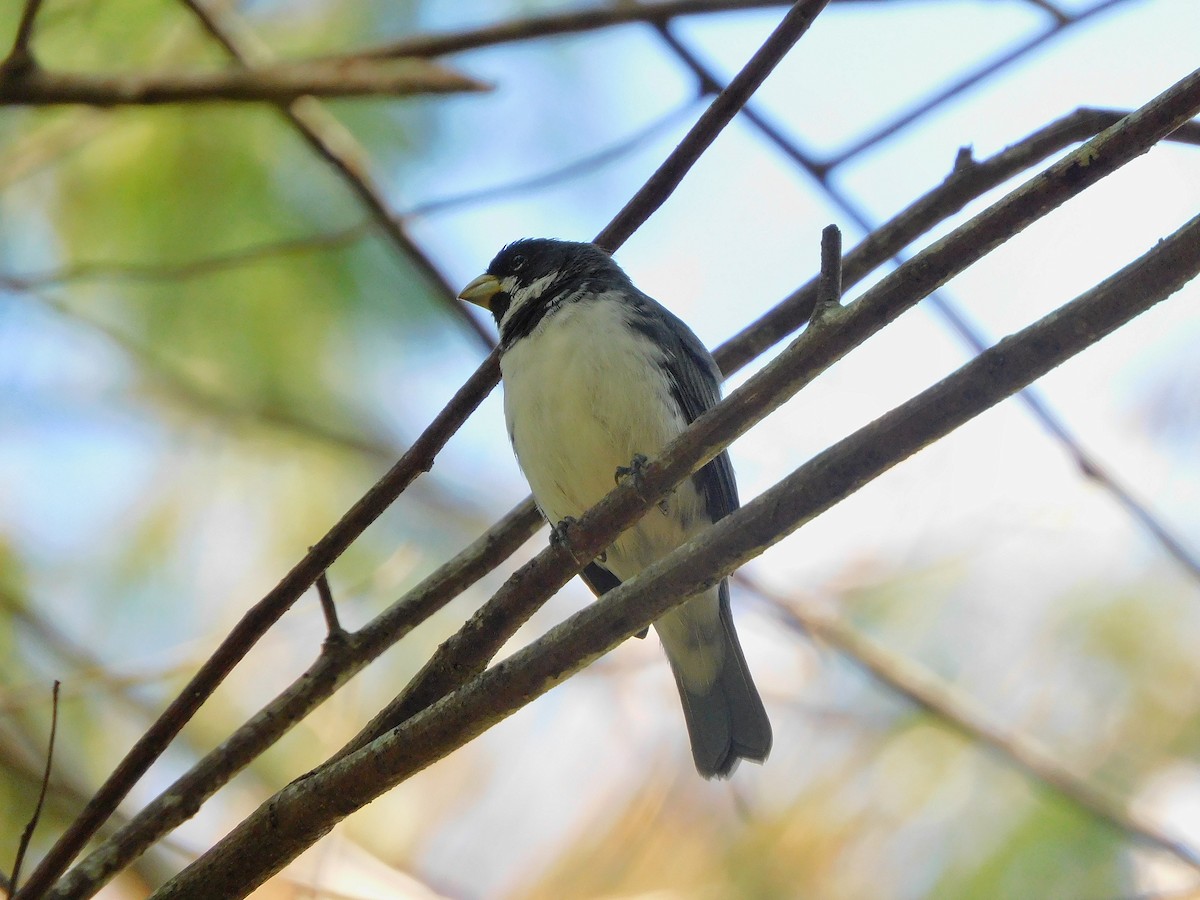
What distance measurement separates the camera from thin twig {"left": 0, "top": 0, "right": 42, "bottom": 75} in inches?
147

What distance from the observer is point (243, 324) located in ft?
21.0

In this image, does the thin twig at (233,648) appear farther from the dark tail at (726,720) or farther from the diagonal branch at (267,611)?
the dark tail at (726,720)

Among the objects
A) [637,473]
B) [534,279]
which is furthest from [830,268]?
[534,279]

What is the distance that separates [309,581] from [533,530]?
1006mm

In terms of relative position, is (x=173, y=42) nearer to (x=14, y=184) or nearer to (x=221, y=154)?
(x=221, y=154)

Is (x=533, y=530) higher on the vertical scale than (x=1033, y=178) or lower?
higher

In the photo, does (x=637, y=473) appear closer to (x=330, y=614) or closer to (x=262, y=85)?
(x=330, y=614)

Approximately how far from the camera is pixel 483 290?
5188 millimetres

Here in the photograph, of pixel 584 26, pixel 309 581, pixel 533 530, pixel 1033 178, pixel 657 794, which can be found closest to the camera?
pixel 1033 178

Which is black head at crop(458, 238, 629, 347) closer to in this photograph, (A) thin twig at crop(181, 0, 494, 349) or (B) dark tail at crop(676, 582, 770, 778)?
(A) thin twig at crop(181, 0, 494, 349)

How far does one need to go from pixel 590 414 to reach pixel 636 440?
0.58 ft

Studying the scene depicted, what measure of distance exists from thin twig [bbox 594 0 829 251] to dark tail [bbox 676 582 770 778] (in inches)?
60.1

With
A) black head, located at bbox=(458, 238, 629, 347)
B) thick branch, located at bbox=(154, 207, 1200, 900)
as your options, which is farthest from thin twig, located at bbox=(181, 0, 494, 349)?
thick branch, located at bbox=(154, 207, 1200, 900)

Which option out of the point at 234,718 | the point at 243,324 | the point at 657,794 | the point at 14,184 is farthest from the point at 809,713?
the point at 14,184
